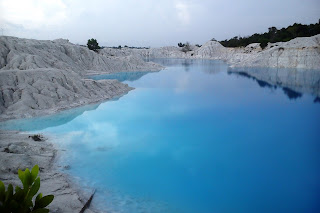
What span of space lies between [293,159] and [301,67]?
44059mm

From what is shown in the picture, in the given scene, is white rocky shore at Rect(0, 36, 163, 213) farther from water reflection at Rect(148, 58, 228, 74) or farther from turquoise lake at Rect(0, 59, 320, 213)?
water reflection at Rect(148, 58, 228, 74)

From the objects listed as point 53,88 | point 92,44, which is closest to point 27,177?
point 53,88

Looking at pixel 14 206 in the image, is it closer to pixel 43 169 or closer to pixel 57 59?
pixel 43 169

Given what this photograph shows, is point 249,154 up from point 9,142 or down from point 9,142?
down

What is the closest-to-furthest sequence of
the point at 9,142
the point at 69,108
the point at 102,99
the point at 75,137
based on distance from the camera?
the point at 9,142 → the point at 75,137 → the point at 69,108 → the point at 102,99

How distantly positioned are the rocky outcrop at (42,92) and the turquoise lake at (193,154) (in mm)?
1288

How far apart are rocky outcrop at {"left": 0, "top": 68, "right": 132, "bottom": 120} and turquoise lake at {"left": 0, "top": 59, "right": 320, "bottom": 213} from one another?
1.29 metres

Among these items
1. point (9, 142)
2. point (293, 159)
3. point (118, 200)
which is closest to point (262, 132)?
point (293, 159)

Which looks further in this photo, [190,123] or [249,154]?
[190,123]

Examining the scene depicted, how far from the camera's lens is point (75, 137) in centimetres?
1309

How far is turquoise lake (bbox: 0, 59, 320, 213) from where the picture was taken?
786 centimetres

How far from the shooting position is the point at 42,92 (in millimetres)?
19125

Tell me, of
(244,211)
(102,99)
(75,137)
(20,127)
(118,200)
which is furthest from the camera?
(102,99)

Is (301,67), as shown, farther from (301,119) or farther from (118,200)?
(118,200)
